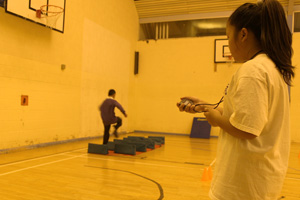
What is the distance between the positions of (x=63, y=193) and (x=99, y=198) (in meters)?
0.48

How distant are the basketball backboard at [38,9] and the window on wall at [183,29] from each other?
508 cm

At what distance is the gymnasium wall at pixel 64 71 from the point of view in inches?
241

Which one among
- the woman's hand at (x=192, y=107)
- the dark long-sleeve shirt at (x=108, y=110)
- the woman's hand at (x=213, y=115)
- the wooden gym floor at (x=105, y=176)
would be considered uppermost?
the woman's hand at (x=192, y=107)

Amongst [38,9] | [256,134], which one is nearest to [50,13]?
[38,9]

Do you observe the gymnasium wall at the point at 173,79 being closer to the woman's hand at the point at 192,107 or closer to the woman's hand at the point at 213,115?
the woman's hand at the point at 192,107

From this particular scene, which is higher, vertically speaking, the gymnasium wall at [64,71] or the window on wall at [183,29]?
the window on wall at [183,29]

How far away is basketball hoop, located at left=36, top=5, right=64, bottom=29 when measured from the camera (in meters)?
6.28

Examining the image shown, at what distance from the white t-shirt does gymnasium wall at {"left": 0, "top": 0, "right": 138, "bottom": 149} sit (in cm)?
596

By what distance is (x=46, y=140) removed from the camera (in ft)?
23.2

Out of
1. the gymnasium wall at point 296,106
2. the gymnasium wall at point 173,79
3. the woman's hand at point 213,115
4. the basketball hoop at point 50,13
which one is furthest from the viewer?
the gymnasium wall at point 173,79

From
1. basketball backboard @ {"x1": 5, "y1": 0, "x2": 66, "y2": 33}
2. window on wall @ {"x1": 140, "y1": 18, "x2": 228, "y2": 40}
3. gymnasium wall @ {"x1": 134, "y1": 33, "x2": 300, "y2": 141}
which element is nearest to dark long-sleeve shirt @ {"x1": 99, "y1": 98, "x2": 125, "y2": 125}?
basketball backboard @ {"x1": 5, "y1": 0, "x2": 66, "y2": 33}

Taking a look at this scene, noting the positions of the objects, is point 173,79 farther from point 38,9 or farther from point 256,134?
point 256,134

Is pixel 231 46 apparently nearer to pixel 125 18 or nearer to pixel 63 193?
pixel 63 193

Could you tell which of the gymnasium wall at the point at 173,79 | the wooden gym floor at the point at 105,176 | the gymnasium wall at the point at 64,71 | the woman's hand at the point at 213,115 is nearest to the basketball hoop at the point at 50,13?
the gymnasium wall at the point at 64,71
